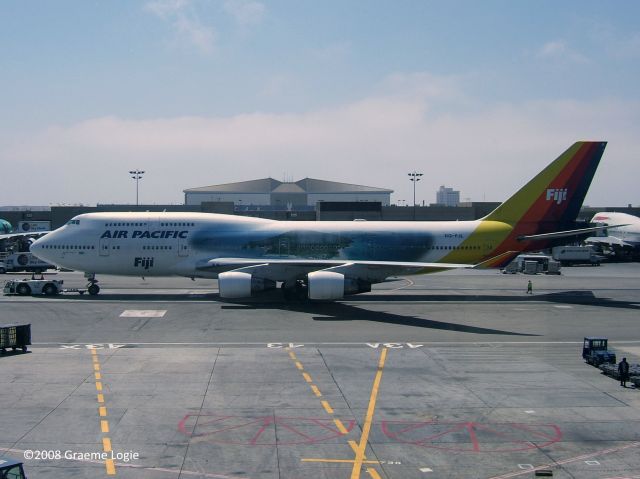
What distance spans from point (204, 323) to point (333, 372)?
41.0 feet

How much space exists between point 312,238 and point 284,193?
385 feet

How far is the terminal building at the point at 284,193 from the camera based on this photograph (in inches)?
6353

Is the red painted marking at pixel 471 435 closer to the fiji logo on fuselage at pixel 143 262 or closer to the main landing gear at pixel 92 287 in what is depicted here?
the fiji logo on fuselage at pixel 143 262

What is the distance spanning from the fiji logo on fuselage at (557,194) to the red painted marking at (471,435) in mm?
31201

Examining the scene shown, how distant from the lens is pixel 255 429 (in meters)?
17.0

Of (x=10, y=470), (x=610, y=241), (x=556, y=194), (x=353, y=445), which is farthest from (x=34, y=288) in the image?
(x=610, y=241)

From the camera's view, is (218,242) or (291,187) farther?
(291,187)

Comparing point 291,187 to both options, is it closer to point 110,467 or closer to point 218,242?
point 218,242

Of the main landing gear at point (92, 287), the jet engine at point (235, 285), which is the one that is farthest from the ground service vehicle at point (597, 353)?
the main landing gear at point (92, 287)

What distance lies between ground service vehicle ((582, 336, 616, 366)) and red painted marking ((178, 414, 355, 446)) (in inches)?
443

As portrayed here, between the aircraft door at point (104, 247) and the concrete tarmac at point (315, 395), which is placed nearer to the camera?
the concrete tarmac at point (315, 395)

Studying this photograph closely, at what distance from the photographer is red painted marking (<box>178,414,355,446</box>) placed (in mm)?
16203

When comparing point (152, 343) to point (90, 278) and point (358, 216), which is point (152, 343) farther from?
point (358, 216)

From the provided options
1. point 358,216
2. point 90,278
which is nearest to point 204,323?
point 90,278
